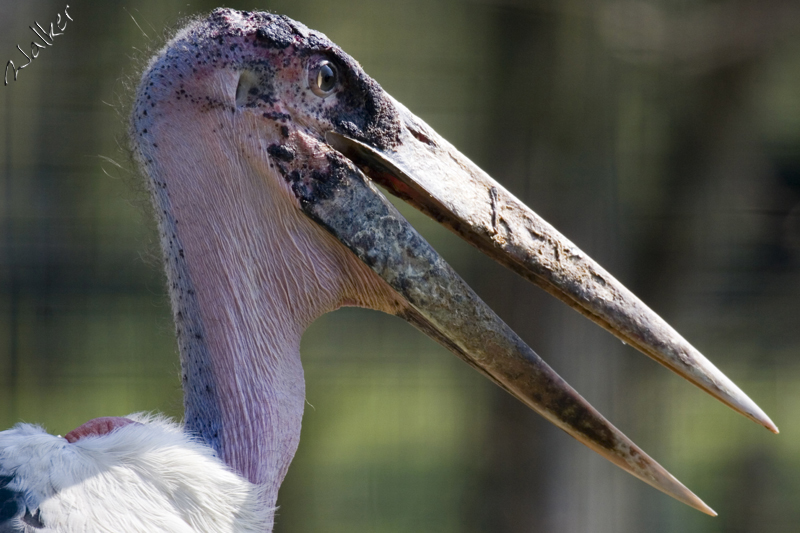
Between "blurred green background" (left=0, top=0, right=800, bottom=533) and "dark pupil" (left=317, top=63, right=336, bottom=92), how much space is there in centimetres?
184

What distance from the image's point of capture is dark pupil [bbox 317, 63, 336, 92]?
103cm

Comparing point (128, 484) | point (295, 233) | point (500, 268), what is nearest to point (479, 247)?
point (295, 233)

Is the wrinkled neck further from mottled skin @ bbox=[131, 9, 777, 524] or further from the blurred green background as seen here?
the blurred green background

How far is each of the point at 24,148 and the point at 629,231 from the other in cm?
249

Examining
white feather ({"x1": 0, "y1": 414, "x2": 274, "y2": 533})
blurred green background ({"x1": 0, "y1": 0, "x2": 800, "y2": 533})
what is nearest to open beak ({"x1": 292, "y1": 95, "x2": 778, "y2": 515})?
white feather ({"x1": 0, "y1": 414, "x2": 274, "y2": 533})

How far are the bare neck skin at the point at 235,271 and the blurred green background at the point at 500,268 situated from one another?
177cm

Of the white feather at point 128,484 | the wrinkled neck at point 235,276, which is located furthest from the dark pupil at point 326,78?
the white feather at point 128,484

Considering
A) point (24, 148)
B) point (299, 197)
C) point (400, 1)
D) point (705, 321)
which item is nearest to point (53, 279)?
point (24, 148)

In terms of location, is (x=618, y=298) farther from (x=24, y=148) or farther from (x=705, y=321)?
(x=24, y=148)

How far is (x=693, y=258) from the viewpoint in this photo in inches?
125

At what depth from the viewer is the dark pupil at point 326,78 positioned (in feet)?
3.37

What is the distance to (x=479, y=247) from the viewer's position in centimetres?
102

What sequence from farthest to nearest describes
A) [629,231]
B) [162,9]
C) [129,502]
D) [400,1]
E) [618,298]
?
[400,1] → [162,9] → [629,231] → [618,298] → [129,502]

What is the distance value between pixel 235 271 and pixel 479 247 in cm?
33
